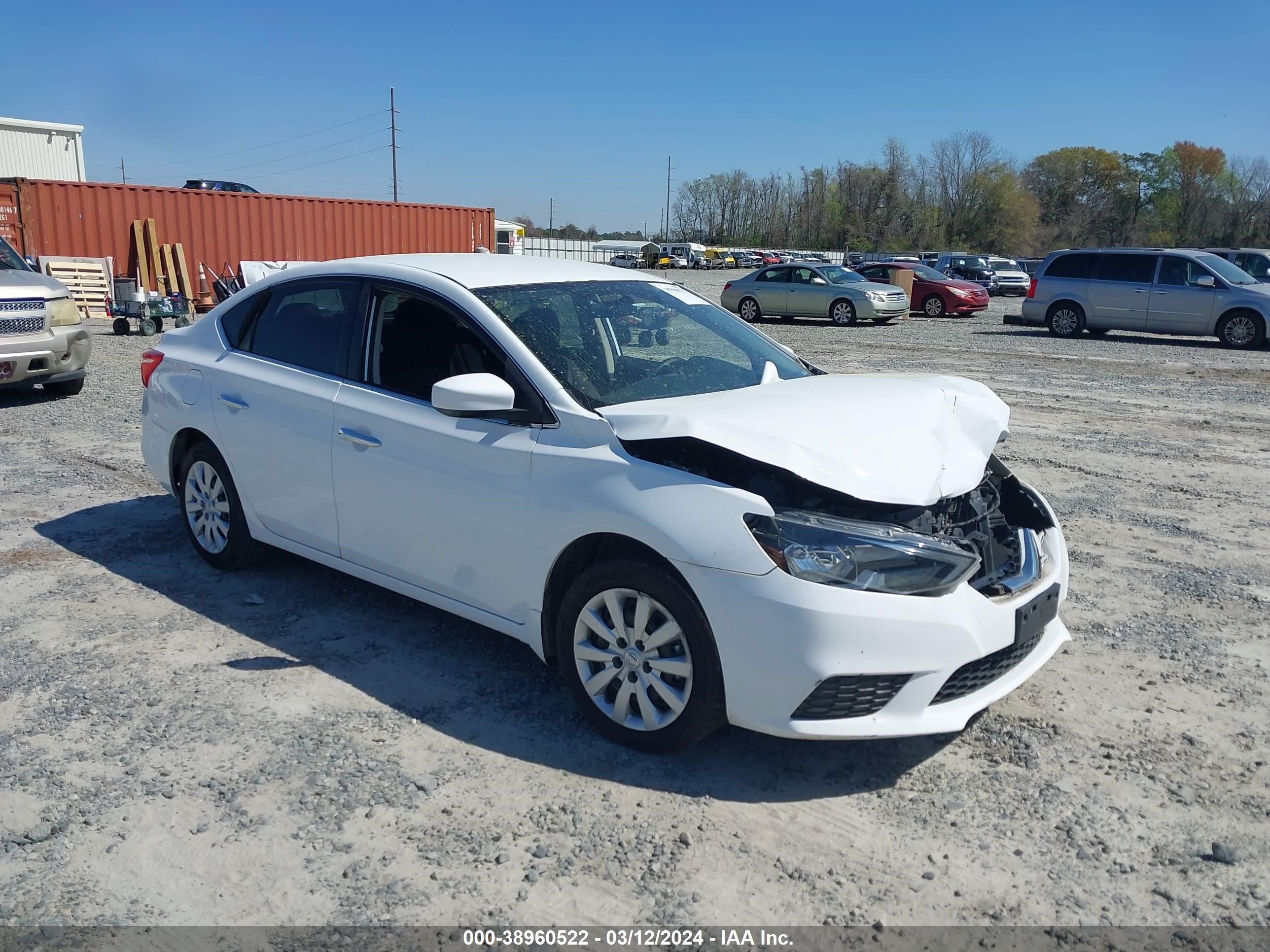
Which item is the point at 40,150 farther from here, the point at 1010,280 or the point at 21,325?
the point at 1010,280

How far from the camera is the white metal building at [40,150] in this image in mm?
32219

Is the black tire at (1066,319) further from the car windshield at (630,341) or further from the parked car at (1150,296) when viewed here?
the car windshield at (630,341)

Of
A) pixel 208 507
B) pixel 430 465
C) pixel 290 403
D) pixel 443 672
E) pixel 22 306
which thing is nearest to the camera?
pixel 430 465

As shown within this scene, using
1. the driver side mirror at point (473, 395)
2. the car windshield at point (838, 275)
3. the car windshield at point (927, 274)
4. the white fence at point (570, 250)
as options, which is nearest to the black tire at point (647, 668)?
the driver side mirror at point (473, 395)

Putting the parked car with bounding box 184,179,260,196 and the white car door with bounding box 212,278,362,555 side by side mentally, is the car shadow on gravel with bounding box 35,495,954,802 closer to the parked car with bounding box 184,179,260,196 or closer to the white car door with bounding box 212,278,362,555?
the white car door with bounding box 212,278,362,555

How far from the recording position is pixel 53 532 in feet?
20.6

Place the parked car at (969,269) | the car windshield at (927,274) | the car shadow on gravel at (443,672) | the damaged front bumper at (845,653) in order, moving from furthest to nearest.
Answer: the parked car at (969,269) → the car windshield at (927,274) → the car shadow on gravel at (443,672) → the damaged front bumper at (845,653)

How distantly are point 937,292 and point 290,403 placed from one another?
1000 inches

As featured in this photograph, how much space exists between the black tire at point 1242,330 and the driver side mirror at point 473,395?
19203 millimetres

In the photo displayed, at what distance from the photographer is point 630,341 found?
451cm

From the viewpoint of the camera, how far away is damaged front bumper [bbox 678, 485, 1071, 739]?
10.4 feet

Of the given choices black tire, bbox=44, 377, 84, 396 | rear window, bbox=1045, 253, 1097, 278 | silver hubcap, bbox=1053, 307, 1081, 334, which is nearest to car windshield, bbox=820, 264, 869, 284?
rear window, bbox=1045, 253, 1097, 278

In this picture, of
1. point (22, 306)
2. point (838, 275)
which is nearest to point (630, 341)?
point (22, 306)

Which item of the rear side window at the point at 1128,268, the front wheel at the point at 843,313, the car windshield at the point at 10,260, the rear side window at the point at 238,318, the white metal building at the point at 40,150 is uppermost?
the white metal building at the point at 40,150
